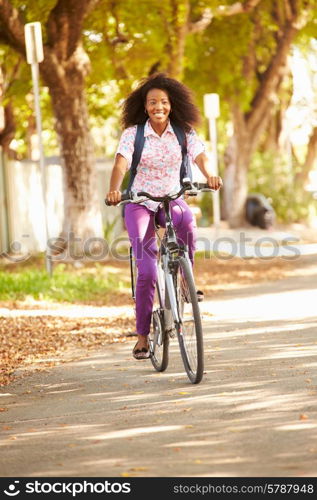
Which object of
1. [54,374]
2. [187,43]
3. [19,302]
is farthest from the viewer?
[187,43]

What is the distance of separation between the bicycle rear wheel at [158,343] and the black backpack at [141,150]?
3.05ft

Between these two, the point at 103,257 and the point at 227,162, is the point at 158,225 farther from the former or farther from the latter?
the point at 227,162

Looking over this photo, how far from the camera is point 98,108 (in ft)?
90.4

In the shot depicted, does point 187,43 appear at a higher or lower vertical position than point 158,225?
higher

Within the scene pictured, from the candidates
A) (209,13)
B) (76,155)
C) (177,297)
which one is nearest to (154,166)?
(177,297)

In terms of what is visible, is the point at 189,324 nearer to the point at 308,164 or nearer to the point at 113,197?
the point at 113,197

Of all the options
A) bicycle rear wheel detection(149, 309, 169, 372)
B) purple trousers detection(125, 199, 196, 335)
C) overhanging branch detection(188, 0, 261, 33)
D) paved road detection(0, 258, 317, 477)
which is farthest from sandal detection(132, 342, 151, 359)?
overhanging branch detection(188, 0, 261, 33)

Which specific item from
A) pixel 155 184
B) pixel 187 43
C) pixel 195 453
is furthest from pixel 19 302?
pixel 187 43

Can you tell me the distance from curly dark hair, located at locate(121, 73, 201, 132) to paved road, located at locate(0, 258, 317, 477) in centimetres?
175

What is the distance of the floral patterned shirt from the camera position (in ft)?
25.6

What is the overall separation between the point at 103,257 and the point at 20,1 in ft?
13.8

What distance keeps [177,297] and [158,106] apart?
1348mm

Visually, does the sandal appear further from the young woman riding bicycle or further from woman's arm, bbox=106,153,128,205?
woman's arm, bbox=106,153,128,205
